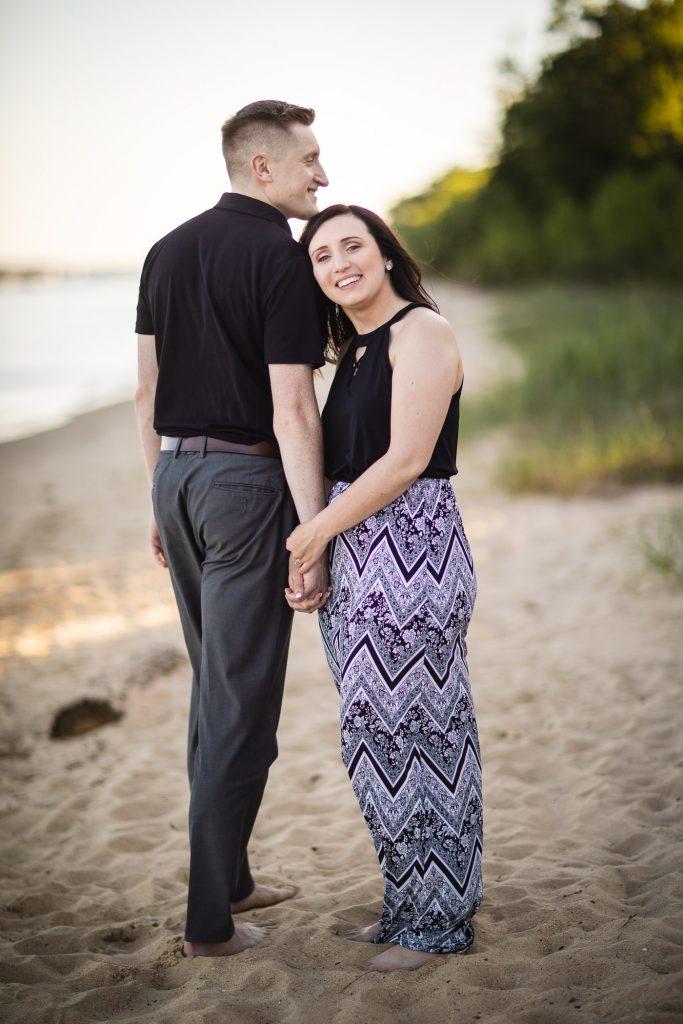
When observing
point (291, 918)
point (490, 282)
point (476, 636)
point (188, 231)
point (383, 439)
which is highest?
point (490, 282)

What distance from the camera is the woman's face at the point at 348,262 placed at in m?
2.63

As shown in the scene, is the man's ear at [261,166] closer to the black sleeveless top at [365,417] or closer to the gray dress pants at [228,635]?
the black sleeveless top at [365,417]

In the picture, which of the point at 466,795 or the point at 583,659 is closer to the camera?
the point at 466,795

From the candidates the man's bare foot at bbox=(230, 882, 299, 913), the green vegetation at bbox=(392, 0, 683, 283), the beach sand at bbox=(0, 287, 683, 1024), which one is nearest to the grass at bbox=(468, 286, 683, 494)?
the beach sand at bbox=(0, 287, 683, 1024)

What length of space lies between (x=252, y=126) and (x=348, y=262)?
56 centimetres

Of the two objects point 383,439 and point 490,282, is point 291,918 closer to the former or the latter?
point 383,439

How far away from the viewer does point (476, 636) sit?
600cm

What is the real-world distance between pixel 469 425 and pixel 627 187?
24.1 metres

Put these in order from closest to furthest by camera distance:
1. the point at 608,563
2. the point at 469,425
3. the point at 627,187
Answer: the point at 608,563
the point at 469,425
the point at 627,187

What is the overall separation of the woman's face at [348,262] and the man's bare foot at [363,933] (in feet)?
6.33

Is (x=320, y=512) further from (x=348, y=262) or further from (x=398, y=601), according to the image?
(x=348, y=262)

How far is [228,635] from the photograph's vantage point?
2.70m

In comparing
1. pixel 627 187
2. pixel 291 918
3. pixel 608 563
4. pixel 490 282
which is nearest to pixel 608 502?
pixel 608 563

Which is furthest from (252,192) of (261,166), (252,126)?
(252,126)
